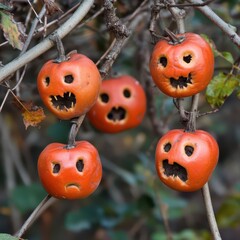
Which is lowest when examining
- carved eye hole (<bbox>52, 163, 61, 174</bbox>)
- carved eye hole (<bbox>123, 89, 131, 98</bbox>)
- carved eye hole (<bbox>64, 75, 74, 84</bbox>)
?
carved eye hole (<bbox>52, 163, 61, 174</bbox>)

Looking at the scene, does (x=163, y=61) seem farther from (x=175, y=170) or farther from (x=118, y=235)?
(x=118, y=235)

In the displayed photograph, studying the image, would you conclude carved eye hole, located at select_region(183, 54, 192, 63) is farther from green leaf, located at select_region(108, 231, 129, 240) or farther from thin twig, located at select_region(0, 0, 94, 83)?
green leaf, located at select_region(108, 231, 129, 240)

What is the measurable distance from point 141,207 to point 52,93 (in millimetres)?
1056

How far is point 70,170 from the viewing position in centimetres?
95

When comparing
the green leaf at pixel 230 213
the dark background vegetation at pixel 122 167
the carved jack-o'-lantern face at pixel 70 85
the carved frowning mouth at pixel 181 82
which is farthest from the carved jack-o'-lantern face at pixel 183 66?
the green leaf at pixel 230 213

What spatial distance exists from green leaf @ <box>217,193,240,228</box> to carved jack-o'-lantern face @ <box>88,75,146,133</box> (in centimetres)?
83

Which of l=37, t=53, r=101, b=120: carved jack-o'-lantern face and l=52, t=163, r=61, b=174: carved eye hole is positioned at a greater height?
l=37, t=53, r=101, b=120: carved jack-o'-lantern face

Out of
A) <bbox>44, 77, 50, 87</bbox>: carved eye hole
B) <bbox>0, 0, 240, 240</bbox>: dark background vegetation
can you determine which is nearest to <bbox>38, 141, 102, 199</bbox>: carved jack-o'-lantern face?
<bbox>44, 77, 50, 87</bbox>: carved eye hole

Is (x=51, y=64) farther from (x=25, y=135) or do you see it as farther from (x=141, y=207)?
(x=25, y=135)

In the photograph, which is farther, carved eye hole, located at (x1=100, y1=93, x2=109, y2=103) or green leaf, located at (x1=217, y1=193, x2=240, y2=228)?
green leaf, located at (x1=217, y1=193, x2=240, y2=228)

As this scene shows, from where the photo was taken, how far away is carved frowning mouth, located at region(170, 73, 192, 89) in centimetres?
95

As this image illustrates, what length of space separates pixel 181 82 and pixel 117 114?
310 mm

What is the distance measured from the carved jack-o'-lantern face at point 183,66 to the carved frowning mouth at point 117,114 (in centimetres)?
28

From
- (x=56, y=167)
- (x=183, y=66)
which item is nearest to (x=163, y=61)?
(x=183, y=66)
